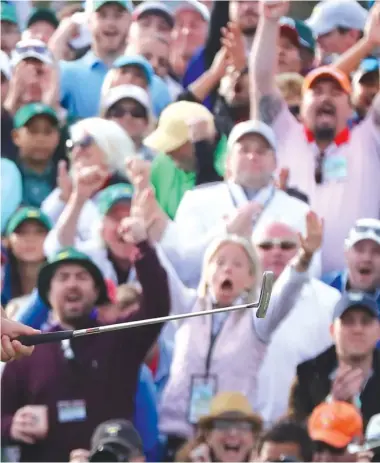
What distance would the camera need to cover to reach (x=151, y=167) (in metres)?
8.72

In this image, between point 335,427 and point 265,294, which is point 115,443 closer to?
point 335,427

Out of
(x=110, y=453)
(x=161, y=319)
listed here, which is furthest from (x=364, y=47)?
(x=161, y=319)

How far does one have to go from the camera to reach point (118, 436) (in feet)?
22.8

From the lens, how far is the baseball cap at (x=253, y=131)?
829 centimetres

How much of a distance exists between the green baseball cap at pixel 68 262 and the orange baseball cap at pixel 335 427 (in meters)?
1.14

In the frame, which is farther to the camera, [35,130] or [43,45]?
[43,45]

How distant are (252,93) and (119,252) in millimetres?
1128

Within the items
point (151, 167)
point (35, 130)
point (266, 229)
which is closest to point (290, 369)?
point (266, 229)

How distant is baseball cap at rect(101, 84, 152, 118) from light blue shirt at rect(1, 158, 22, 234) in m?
0.61

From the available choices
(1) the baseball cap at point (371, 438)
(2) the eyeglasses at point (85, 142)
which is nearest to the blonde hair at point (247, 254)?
(1) the baseball cap at point (371, 438)

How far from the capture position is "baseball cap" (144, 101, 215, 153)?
28.7 feet

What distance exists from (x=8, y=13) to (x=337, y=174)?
3.12 m

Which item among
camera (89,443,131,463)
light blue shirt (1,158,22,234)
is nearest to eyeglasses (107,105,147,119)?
light blue shirt (1,158,22,234)

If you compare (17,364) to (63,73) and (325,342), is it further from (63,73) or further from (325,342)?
(63,73)
